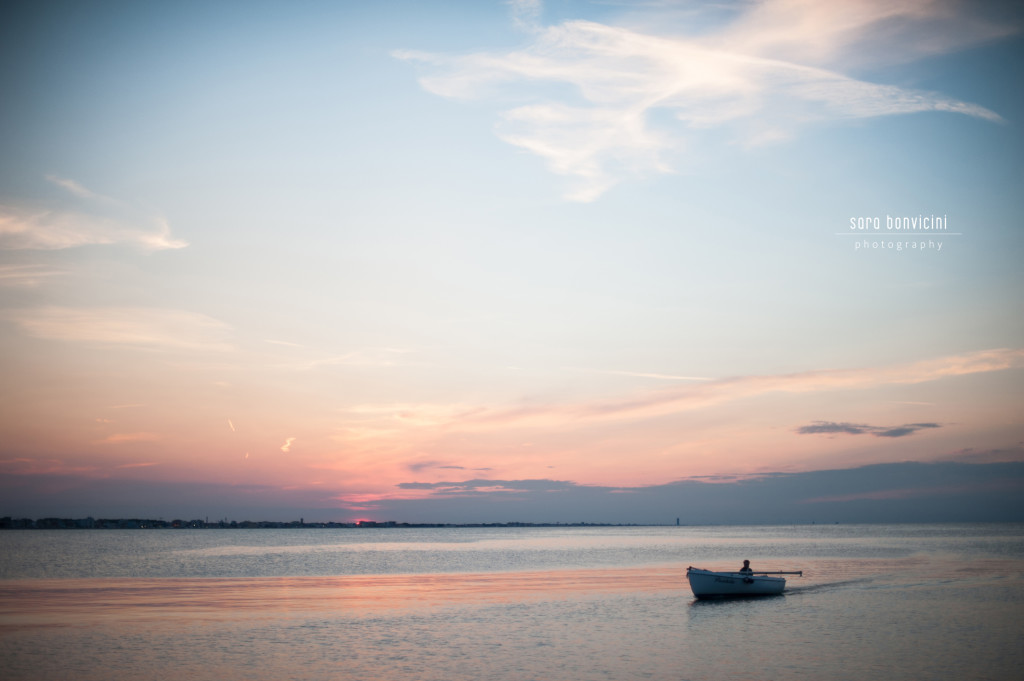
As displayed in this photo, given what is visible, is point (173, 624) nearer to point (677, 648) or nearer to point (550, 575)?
point (677, 648)

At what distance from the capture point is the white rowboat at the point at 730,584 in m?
50.8

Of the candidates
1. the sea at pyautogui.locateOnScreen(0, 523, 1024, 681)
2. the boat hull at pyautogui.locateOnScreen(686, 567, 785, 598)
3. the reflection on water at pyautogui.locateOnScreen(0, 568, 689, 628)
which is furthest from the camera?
the boat hull at pyautogui.locateOnScreen(686, 567, 785, 598)

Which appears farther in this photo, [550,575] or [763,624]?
[550,575]

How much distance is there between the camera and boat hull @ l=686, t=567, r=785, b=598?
5075 centimetres

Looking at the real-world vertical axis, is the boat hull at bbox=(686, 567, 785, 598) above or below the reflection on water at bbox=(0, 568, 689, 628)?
above

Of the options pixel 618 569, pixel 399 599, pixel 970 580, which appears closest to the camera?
pixel 399 599

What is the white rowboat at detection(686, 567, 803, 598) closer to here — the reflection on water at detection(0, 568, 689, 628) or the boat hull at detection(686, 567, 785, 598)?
the boat hull at detection(686, 567, 785, 598)

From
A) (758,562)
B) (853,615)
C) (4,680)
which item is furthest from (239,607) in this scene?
(758,562)

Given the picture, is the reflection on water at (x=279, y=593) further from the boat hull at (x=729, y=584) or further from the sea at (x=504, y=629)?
the boat hull at (x=729, y=584)

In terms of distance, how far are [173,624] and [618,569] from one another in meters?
50.3

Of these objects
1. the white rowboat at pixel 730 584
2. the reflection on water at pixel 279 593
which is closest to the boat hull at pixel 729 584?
the white rowboat at pixel 730 584

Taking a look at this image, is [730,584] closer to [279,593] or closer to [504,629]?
[504,629]

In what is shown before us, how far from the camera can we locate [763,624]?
41.6 meters

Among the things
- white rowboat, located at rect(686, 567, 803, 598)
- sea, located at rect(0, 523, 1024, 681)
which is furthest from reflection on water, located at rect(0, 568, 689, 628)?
white rowboat, located at rect(686, 567, 803, 598)
